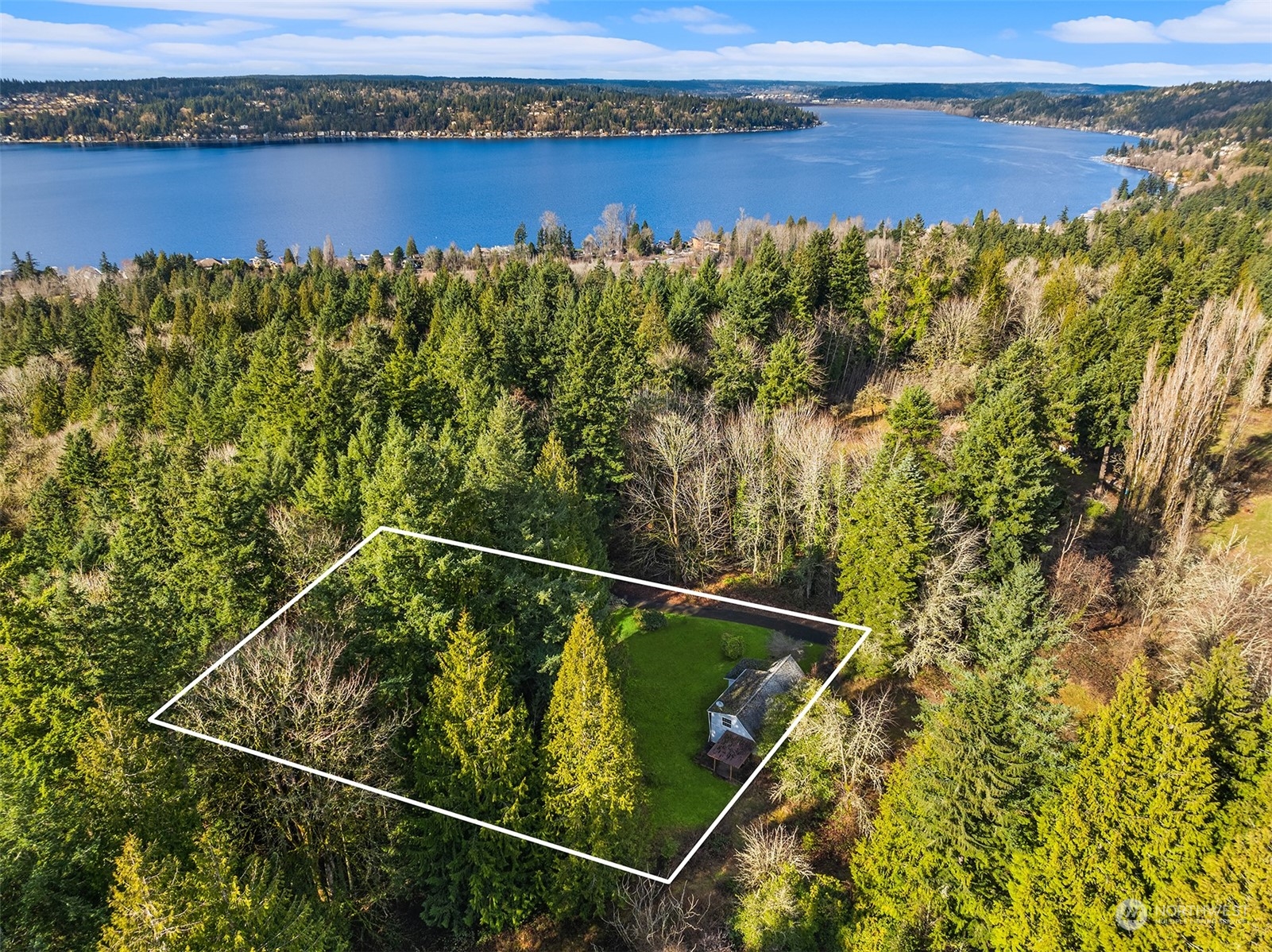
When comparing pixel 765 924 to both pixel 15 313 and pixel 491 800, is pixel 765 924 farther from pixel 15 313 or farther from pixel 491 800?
pixel 15 313

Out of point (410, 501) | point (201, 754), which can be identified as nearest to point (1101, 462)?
point (410, 501)

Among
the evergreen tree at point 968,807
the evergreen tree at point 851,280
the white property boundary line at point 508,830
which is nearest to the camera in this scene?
the white property boundary line at point 508,830

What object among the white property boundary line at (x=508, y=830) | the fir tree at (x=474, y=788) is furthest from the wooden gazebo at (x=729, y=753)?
the white property boundary line at (x=508, y=830)

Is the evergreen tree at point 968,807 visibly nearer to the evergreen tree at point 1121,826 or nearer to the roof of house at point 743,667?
the evergreen tree at point 1121,826

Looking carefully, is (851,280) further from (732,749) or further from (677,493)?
(732,749)

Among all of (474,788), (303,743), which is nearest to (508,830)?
(474,788)

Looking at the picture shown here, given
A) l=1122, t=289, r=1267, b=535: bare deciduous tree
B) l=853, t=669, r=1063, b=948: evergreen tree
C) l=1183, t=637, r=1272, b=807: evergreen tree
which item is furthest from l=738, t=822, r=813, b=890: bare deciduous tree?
l=1122, t=289, r=1267, b=535: bare deciduous tree
